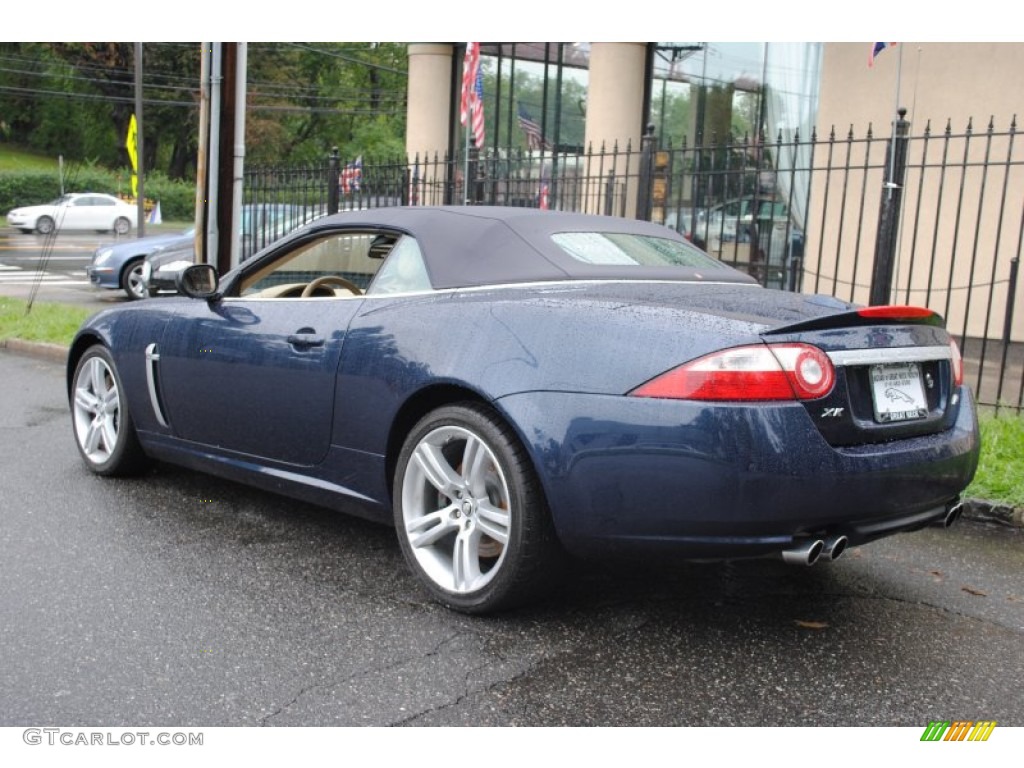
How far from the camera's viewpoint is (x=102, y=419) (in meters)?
5.44

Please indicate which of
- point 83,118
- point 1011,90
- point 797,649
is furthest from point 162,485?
point 83,118

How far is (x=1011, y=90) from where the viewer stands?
10453mm

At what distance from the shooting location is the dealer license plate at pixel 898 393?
3.31 metres

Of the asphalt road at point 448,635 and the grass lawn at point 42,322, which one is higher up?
the asphalt road at point 448,635

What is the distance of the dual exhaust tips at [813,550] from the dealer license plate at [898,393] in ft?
1.41

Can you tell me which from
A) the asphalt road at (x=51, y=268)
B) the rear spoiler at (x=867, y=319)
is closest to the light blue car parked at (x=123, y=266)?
the asphalt road at (x=51, y=268)

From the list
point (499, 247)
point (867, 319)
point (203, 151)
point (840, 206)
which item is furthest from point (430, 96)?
point (867, 319)

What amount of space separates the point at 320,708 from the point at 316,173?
367 inches

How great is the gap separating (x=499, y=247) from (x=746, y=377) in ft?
4.20

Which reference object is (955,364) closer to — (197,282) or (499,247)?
(499,247)

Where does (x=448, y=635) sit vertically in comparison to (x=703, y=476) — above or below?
below

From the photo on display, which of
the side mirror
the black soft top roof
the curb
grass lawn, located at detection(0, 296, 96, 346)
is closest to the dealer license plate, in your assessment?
the black soft top roof

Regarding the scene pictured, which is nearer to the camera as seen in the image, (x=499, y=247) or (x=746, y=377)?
(x=746, y=377)
